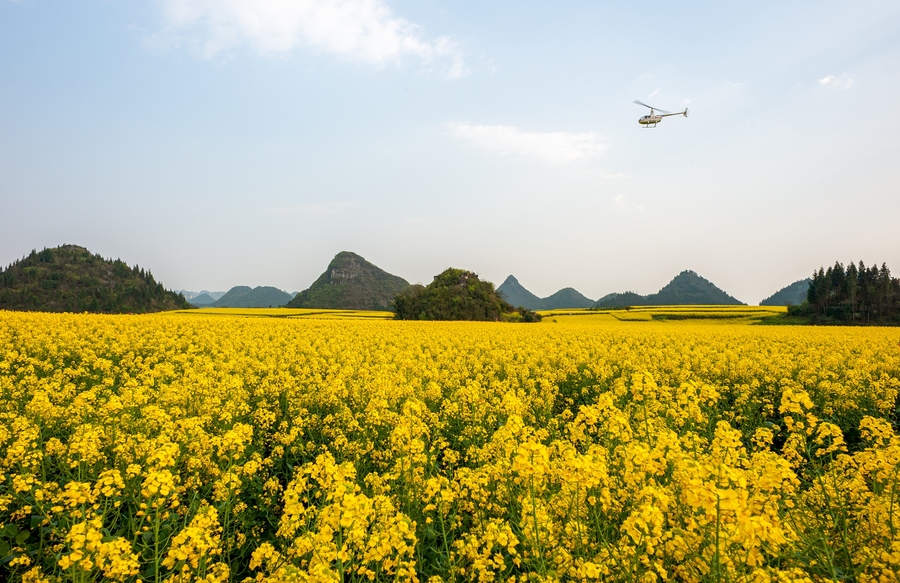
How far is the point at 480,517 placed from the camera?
12.7 ft

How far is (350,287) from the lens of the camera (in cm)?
13375

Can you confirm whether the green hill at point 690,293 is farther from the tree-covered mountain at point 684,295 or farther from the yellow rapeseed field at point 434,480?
the yellow rapeseed field at point 434,480

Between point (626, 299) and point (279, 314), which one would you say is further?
point (626, 299)

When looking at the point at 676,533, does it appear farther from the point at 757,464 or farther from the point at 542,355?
the point at 542,355

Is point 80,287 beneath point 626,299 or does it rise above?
above

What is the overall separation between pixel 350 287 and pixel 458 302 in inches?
3288

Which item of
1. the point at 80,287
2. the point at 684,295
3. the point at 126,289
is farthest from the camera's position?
the point at 684,295

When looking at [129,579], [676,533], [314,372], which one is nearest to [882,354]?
[676,533]

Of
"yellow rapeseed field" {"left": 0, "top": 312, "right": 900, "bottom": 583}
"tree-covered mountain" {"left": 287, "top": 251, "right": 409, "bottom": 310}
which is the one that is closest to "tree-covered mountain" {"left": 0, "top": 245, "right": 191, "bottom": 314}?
"tree-covered mountain" {"left": 287, "top": 251, "right": 409, "bottom": 310}

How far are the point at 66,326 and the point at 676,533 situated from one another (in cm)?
1923

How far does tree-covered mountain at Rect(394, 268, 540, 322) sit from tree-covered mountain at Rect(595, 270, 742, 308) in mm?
98688

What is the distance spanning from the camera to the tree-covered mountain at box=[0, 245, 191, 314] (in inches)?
3585

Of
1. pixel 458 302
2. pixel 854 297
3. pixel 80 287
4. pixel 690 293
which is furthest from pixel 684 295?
pixel 80 287

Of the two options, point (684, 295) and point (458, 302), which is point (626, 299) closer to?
point (684, 295)
